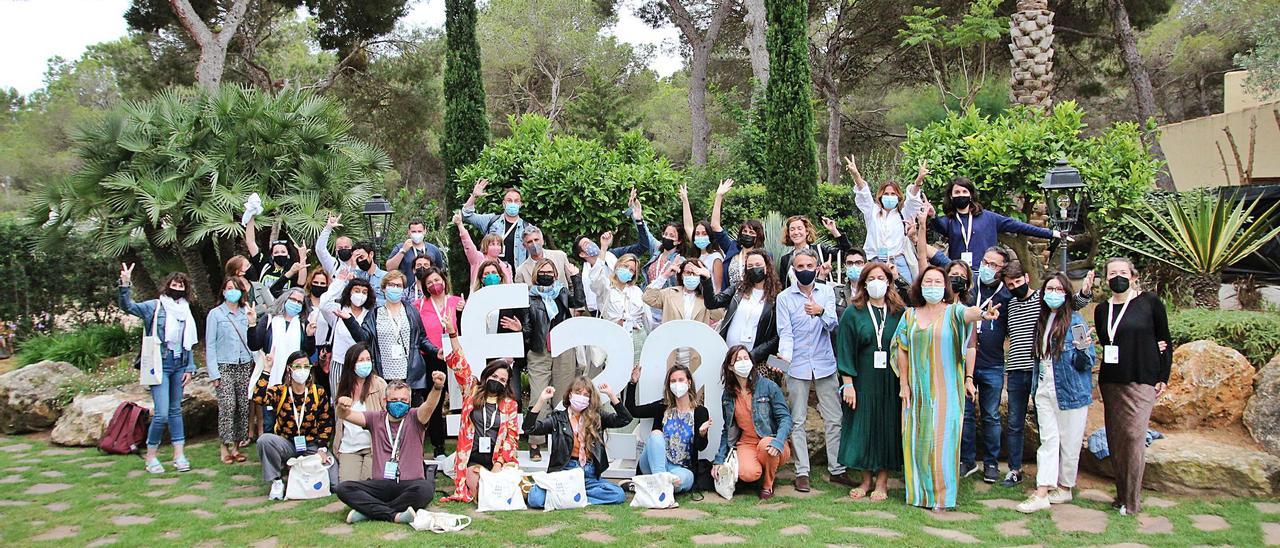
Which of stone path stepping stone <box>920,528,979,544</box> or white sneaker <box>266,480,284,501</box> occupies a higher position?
white sneaker <box>266,480,284,501</box>

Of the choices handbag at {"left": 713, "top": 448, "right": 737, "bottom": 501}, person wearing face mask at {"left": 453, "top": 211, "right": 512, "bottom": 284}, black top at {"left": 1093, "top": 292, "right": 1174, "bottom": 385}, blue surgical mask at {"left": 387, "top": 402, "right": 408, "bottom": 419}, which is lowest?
handbag at {"left": 713, "top": 448, "right": 737, "bottom": 501}

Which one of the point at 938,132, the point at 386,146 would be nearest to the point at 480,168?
the point at 938,132

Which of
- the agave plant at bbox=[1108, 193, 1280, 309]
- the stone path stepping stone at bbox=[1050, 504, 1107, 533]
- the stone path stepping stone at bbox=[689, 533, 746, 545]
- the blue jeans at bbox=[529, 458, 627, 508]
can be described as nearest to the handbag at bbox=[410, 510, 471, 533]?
the blue jeans at bbox=[529, 458, 627, 508]

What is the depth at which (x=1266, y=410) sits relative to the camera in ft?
23.6

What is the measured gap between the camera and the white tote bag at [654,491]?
6812 millimetres

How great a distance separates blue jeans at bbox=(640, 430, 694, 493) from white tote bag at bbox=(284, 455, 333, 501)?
251 centimetres

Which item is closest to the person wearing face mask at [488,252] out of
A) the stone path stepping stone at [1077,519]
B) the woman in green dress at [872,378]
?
the woman in green dress at [872,378]

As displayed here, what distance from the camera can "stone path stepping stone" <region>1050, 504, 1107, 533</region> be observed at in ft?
20.2

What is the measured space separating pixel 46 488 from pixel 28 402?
2644 mm

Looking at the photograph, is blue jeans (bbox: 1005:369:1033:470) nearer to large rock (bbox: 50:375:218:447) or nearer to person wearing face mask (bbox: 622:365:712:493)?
person wearing face mask (bbox: 622:365:712:493)

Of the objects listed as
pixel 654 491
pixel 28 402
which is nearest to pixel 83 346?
pixel 28 402

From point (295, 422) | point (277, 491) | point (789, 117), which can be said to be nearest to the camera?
point (277, 491)

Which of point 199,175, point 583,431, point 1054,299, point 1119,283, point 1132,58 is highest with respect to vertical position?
point 1132,58

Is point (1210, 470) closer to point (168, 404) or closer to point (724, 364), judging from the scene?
point (724, 364)
